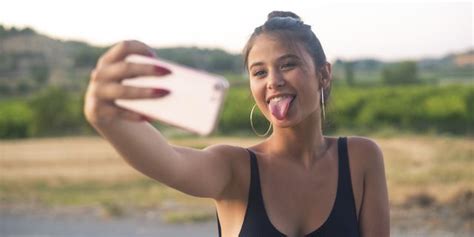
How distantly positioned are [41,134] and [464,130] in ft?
23.4

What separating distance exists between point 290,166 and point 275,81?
28 centimetres

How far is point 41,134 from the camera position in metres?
13.7

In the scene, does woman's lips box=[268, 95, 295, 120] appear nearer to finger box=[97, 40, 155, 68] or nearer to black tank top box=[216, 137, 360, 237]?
black tank top box=[216, 137, 360, 237]

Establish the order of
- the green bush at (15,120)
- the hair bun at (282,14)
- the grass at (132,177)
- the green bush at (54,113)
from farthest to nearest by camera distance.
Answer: the green bush at (15,120)
the green bush at (54,113)
the grass at (132,177)
the hair bun at (282,14)

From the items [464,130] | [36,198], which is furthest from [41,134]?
[464,130]

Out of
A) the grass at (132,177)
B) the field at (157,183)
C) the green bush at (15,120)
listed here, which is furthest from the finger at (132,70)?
the green bush at (15,120)

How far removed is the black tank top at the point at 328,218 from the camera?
61.4 inches

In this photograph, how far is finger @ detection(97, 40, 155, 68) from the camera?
3.17ft

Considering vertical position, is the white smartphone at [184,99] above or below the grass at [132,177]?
above

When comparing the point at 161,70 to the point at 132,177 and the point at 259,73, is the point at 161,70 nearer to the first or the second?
the point at 259,73

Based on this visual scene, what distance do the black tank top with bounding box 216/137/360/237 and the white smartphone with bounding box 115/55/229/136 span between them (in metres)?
0.61

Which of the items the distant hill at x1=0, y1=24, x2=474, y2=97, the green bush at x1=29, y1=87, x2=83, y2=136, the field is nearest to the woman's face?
the field

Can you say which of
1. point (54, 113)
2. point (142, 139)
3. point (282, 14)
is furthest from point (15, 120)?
point (142, 139)

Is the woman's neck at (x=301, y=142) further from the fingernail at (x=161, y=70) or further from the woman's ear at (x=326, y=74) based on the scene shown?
the fingernail at (x=161, y=70)
